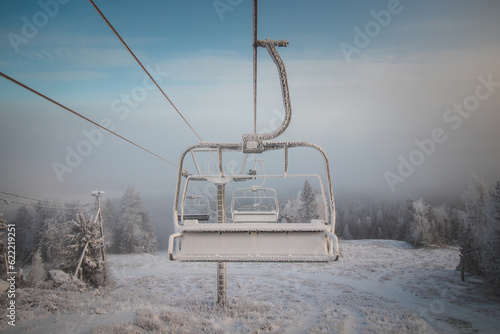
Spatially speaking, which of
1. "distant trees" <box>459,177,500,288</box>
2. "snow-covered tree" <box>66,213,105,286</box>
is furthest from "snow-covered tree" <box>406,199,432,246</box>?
"snow-covered tree" <box>66,213,105,286</box>

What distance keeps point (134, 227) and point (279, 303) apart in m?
27.6

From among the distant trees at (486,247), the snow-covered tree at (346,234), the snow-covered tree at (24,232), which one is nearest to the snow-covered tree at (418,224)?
the distant trees at (486,247)

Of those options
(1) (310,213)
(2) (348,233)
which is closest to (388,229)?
(2) (348,233)

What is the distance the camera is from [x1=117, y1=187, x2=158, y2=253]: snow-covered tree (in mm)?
34750

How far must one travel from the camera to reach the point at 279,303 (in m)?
13.9

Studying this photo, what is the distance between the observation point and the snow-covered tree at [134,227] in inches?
1368

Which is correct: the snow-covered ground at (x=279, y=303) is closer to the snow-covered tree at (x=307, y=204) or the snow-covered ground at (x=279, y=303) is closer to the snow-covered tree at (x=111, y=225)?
the snow-covered tree at (x=307, y=204)

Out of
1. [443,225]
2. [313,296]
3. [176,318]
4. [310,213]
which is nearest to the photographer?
[176,318]

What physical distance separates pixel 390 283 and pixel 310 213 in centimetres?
1637

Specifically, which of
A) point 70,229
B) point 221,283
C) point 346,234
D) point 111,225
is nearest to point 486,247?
point 221,283

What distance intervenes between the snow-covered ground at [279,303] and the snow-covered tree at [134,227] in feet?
32.0

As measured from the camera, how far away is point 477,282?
19703 mm

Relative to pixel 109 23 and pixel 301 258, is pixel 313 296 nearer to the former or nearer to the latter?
pixel 301 258

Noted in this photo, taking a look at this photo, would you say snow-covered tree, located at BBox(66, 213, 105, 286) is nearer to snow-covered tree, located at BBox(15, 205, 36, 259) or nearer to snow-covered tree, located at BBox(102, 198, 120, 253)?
snow-covered tree, located at BBox(102, 198, 120, 253)
